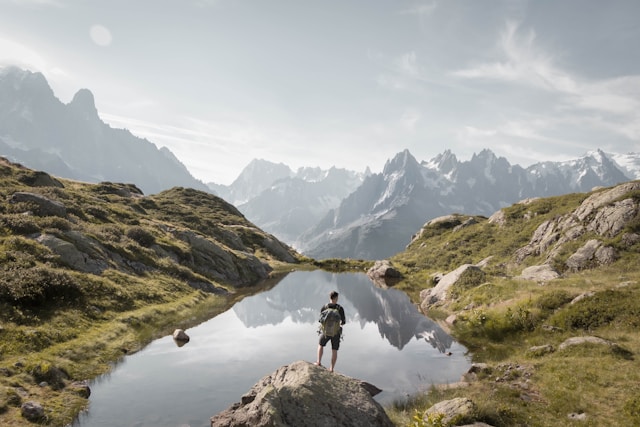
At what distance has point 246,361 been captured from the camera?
939 inches

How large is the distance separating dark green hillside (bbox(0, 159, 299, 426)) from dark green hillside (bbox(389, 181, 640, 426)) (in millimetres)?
16592

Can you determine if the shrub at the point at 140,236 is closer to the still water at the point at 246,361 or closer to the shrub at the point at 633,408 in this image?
the still water at the point at 246,361

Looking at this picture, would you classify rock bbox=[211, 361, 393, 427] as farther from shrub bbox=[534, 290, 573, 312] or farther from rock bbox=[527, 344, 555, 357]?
shrub bbox=[534, 290, 573, 312]

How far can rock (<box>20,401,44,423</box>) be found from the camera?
1437 centimetres

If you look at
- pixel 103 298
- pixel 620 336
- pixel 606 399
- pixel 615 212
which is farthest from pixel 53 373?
pixel 615 212

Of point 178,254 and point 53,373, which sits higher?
point 178,254

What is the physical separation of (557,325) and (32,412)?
2945cm

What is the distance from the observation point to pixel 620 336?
2223 cm

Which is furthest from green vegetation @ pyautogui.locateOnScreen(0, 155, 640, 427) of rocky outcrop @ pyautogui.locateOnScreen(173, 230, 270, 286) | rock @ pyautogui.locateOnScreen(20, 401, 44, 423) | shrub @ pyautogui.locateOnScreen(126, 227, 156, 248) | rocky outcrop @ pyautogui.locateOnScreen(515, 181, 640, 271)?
rocky outcrop @ pyautogui.locateOnScreen(515, 181, 640, 271)

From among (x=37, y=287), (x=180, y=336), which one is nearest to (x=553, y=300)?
(x=180, y=336)

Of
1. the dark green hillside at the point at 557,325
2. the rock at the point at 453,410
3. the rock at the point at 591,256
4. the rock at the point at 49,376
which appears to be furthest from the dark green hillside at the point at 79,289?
the rock at the point at 591,256

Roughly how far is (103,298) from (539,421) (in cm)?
3141

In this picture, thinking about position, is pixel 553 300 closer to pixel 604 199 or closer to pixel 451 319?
pixel 451 319

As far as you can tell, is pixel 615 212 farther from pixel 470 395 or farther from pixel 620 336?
pixel 470 395
